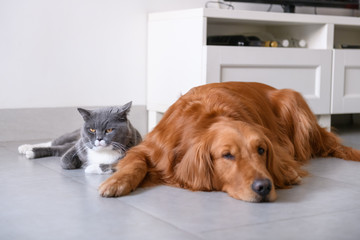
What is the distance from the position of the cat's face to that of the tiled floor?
0.48 ft

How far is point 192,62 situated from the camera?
2.99m

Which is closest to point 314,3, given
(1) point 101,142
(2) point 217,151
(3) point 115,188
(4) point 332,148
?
(4) point 332,148

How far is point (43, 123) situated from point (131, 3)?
0.89m

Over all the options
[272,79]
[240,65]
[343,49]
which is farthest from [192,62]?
[343,49]

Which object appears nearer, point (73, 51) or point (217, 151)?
point (217, 151)

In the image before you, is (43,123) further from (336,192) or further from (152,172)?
(336,192)

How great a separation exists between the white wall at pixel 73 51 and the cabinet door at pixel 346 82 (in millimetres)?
1040

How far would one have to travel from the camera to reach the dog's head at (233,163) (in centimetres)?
168

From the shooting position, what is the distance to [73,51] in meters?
3.11

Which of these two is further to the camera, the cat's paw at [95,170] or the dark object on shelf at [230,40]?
the dark object on shelf at [230,40]

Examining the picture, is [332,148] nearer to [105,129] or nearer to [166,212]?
[105,129]

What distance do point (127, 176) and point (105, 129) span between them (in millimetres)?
390

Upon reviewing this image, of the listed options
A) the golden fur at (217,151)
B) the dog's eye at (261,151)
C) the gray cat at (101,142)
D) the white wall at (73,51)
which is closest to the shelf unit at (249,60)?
the white wall at (73,51)

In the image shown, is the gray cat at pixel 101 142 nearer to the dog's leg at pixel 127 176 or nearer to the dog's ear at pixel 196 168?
the dog's leg at pixel 127 176
